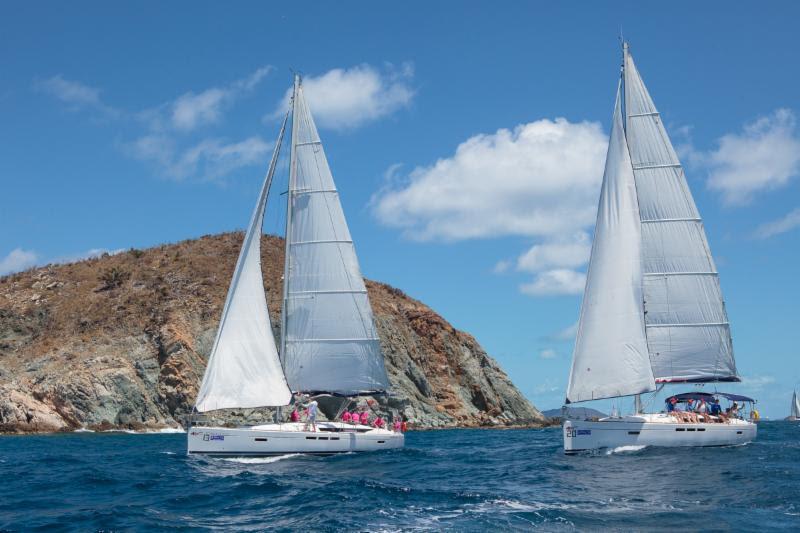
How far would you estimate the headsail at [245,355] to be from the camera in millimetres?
30234

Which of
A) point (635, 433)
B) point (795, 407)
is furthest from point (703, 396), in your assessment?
point (795, 407)

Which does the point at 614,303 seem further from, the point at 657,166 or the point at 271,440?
the point at 271,440

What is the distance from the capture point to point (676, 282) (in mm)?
32844

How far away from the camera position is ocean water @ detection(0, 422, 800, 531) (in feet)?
57.1

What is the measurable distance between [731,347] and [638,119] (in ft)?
34.5

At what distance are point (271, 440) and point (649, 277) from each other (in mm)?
17031

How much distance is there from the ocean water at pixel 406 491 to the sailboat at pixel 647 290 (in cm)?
303

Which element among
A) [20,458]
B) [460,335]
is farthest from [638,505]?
[460,335]

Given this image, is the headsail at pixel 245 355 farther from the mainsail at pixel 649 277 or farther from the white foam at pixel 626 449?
the white foam at pixel 626 449

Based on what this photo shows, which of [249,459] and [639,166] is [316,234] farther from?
A: [639,166]

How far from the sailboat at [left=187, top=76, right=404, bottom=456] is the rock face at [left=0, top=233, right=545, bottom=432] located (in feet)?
85.9

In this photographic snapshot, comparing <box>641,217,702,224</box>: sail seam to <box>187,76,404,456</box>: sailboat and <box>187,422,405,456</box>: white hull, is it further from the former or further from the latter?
<box>187,422,405,456</box>: white hull

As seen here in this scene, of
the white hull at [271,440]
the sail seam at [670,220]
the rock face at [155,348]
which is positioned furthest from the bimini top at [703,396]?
the rock face at [155,348]

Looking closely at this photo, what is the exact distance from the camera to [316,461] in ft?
92.7
